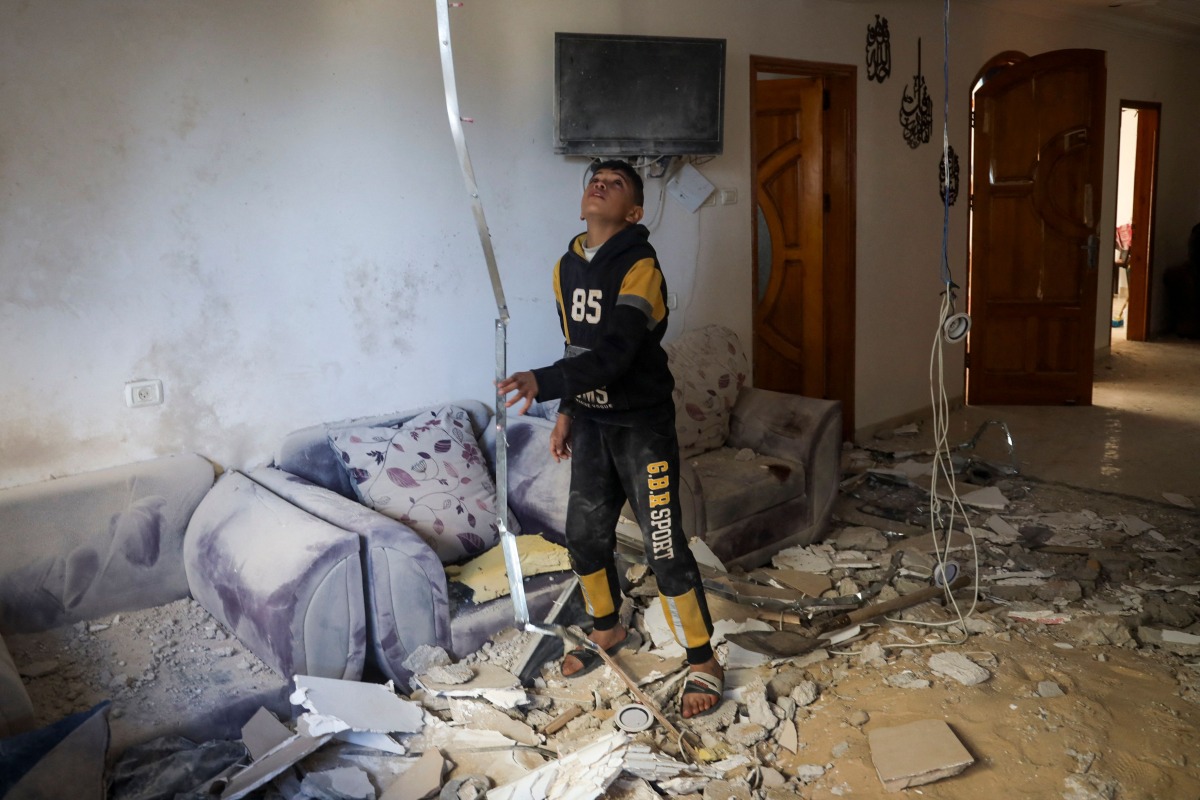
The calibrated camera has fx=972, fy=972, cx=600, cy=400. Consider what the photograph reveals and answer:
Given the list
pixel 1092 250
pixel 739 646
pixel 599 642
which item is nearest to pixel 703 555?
pixel 739 646

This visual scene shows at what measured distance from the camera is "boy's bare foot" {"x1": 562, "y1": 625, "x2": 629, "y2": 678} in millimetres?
2871

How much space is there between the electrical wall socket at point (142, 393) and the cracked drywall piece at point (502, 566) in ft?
3.57

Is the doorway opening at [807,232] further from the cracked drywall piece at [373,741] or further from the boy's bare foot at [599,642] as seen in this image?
the cracked drywall piece at [373,741]

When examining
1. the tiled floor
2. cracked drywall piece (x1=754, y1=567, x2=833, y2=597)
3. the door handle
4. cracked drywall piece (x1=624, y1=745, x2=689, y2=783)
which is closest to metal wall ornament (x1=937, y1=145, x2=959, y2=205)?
the door handle

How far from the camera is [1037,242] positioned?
618 centimetres

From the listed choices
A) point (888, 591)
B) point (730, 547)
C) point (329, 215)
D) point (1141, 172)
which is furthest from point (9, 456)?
point (1141, 172)

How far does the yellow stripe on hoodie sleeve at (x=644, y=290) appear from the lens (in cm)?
243

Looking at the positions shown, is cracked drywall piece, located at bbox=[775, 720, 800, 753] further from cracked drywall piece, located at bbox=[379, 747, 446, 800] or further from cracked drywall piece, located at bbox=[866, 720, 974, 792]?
cracked drywall piece, located at bbox=[379, 747, 446, 800]

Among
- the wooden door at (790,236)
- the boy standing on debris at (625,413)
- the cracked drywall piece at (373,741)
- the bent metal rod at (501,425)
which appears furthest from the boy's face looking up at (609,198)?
the wooden door at (790,236)

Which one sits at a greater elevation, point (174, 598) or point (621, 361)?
point (621, 361)

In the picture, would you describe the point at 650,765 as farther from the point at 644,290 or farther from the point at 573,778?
the point at 644,290

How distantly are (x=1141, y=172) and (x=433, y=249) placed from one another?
7.26 metres

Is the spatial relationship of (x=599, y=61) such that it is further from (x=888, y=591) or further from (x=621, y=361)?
(x=888, y=591)

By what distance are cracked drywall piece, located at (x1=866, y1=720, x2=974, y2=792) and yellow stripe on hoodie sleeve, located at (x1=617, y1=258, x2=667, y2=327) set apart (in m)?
1.21
